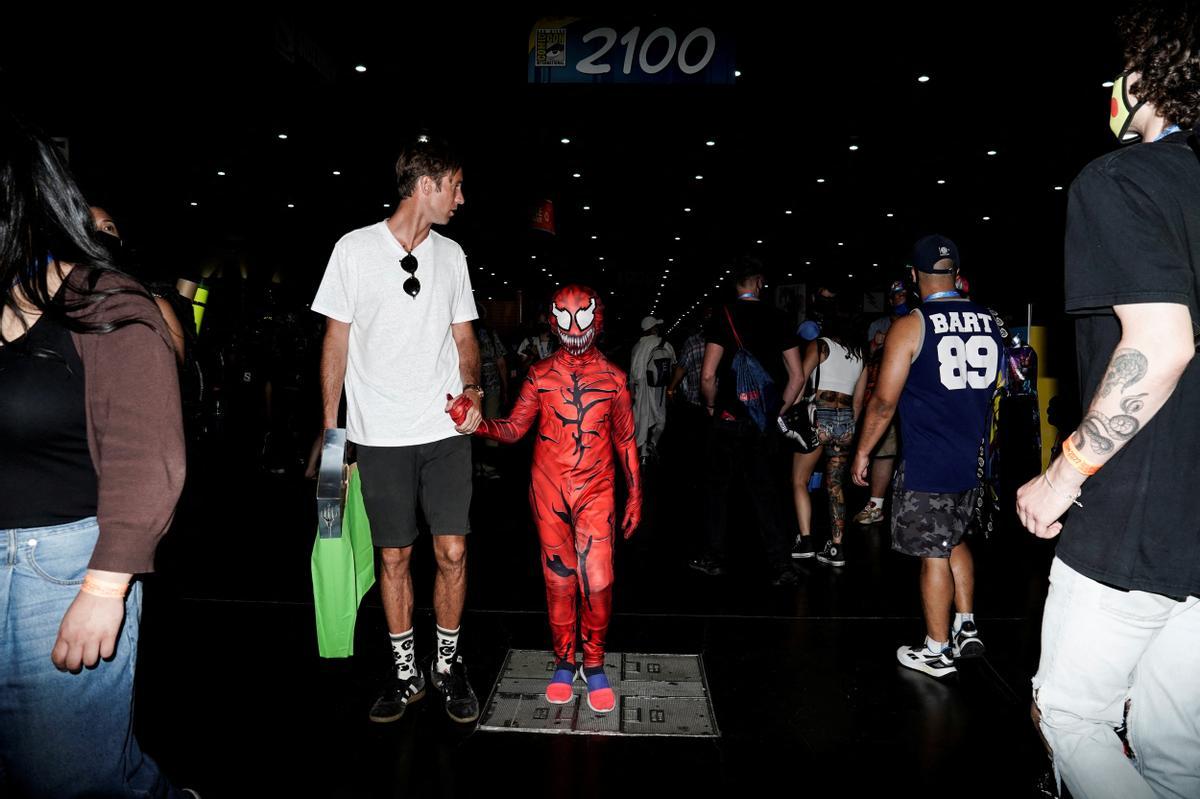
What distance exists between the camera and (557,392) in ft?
10.1

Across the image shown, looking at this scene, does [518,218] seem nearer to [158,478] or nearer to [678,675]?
[678,675]

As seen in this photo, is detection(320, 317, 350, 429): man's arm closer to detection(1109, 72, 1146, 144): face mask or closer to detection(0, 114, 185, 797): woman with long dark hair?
detection(0, 114, 185, 797): woman with long dark hair

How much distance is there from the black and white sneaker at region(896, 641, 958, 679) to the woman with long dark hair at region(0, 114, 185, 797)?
131 inches

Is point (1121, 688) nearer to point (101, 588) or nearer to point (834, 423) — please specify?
point (101, 588)

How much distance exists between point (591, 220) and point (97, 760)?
19.6 metres

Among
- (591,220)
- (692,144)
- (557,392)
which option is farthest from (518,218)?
(557,392)

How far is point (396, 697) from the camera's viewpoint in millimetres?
3105

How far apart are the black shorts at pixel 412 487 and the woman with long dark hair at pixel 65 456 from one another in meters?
1.52

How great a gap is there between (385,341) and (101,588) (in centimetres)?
169

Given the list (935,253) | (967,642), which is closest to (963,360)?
(935,253)

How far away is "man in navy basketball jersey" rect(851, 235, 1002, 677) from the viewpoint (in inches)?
134

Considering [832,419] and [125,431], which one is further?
[832,419]

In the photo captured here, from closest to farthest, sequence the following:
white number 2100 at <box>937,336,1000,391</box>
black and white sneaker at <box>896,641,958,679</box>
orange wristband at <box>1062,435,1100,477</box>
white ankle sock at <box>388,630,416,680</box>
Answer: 1. orange wristband at <box>1062,435,1100,477</box>
2. white ankle sock at <box>388,630,416,680</box>
3. white number 2100 at <box>937,336,1000,391</box>
4. black and white sneaker at <box>896,641,958,679</box>

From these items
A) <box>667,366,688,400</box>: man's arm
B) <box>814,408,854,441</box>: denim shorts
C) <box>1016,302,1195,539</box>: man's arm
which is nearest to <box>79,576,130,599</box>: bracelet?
<box>1016,302,1195,539</box>: man's arm
